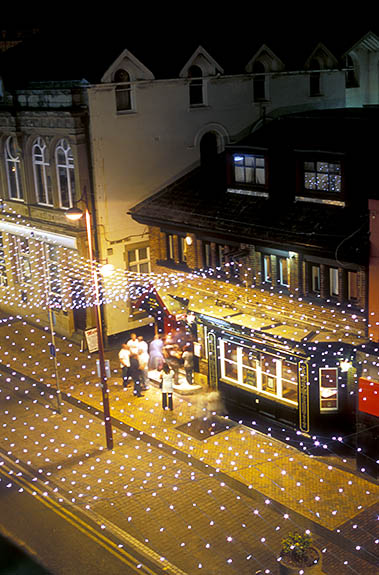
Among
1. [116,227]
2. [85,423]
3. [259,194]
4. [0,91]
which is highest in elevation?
[0,91]

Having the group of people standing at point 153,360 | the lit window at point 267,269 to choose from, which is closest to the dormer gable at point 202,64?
the lit window at point 267,269

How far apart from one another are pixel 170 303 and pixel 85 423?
16.0 feet

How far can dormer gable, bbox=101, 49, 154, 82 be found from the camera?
2559 cm

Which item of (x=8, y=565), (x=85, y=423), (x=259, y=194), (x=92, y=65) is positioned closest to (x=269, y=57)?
(x=92, y=65)

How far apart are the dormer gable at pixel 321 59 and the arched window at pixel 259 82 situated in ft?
6.67

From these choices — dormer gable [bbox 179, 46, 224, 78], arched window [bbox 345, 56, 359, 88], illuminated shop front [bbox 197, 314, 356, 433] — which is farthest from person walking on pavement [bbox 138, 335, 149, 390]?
arched window [bbox 345, 56, 359, 88]

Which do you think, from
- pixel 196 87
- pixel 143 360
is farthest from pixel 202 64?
pixel 143 360

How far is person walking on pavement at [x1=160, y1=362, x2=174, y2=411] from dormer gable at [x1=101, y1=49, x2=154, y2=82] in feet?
34.3

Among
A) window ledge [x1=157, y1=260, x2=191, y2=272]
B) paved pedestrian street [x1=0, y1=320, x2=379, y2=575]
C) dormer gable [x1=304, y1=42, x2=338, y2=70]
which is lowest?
paved pedestrian street [x1=0, y1=320, x2=379, y2=575]

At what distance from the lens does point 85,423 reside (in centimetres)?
2150

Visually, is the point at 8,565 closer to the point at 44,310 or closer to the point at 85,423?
the point at 85,423

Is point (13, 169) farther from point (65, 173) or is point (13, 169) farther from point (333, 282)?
point (333, 282)

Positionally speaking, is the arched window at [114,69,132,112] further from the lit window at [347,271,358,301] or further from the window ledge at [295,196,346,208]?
the lit window at [347,271,358,301]

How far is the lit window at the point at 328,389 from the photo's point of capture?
61.9ft
